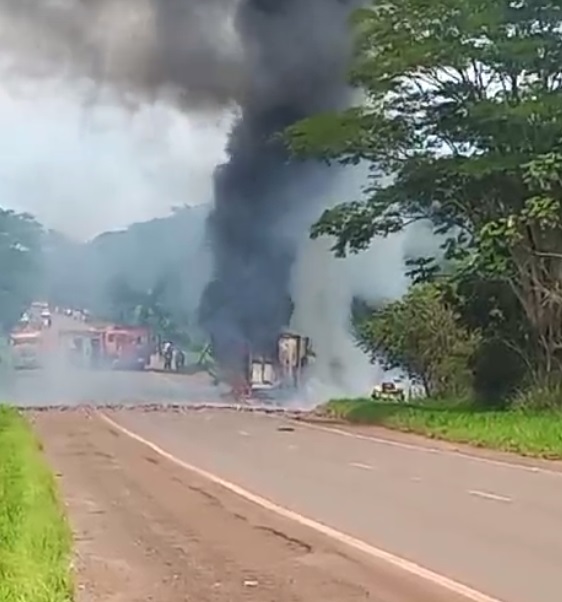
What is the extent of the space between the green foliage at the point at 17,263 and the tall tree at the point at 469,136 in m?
47.5

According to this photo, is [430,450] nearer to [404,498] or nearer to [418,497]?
[418,497]

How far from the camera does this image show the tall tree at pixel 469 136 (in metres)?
33.7

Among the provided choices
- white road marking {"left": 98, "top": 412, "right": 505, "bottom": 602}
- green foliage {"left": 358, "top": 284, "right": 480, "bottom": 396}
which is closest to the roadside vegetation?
green foliage {"left": 358, "top": 284, "right": 480, "bottom": 396}

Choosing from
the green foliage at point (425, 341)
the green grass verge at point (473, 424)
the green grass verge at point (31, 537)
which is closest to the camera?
the green grass verge at point (31, 537)

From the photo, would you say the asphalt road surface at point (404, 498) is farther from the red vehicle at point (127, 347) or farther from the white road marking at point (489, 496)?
the red vehicle at point (127, 347)

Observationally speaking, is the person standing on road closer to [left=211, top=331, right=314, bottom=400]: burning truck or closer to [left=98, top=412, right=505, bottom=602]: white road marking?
[left=211, top=331, right=314, bottom=400]: burning truck

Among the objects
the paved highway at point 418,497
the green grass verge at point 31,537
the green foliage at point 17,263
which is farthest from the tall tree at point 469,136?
the green foliage at point 17,263

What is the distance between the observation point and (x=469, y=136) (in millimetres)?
35938

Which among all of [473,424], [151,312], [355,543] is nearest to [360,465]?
[473,424]

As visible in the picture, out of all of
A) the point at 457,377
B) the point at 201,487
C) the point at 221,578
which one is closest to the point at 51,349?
the point at 457,377

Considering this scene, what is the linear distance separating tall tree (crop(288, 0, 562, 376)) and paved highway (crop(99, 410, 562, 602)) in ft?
24.0

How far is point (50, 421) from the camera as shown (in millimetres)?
A: 37594

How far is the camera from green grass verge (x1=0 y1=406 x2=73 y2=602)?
8.95m

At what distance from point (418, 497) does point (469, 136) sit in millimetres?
20518
